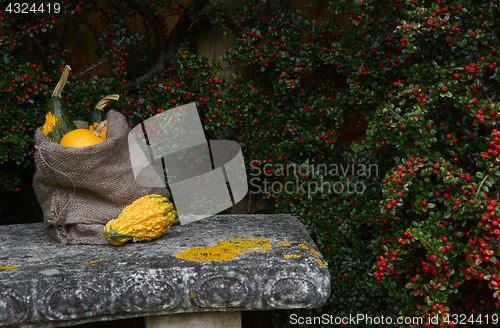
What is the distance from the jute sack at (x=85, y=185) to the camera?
1.34m

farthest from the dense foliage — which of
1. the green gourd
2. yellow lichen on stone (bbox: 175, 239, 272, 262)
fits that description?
yellow lichen on stone (bbox: 175, 239, 272, 262)

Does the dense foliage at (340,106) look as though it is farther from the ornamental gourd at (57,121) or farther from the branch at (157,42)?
the ornamental gourd at (57,121)

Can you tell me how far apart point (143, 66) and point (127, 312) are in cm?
158

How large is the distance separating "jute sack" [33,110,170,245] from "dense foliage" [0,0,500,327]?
1.92 feet

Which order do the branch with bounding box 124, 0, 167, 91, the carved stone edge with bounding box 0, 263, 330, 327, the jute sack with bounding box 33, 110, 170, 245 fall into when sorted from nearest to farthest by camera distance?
the carved stone edge with bounding box 0, 263, 330, 327 → the jute sack with bounding box 33, 110, 170, 245 → the branch with bounding box 124, 0, 167, 91

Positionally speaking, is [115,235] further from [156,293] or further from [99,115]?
[99,115]

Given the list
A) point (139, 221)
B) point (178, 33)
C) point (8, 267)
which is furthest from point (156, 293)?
point (178, 33)

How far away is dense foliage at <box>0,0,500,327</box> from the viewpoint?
1.52 m

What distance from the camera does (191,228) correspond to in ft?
5.43

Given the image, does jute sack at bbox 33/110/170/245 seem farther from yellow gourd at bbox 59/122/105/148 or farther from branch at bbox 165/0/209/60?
branch at bbox 165/0/209/60

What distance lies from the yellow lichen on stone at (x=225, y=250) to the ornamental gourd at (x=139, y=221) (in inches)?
6.8

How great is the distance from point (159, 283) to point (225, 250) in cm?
26

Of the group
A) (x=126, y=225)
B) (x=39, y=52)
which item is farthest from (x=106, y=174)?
(x=39, y=52)

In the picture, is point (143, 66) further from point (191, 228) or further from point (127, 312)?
point (127, 312)
